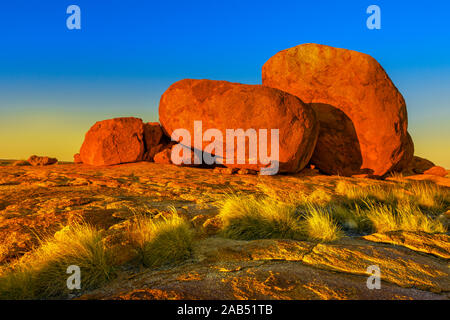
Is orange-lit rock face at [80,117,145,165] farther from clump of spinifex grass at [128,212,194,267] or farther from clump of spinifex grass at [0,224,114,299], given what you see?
clump of spinifex grass at [0,224,114,299]

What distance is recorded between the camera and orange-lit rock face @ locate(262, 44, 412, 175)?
407 inches

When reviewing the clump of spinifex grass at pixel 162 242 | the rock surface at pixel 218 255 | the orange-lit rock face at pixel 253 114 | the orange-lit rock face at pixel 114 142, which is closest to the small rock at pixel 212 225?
the rock surface at pixel 218 255

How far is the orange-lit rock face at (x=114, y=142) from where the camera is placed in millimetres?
9516

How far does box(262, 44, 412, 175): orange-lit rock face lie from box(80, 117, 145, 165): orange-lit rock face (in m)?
5.89

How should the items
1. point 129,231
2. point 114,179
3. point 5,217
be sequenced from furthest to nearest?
point 114,179
point 5,217
point 129,231

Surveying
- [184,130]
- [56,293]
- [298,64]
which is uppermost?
[298,64]

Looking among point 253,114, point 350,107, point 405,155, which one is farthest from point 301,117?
point 405,155

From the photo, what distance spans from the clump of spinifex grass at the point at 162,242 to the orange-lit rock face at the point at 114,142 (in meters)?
6.51

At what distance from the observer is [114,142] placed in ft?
31.5
